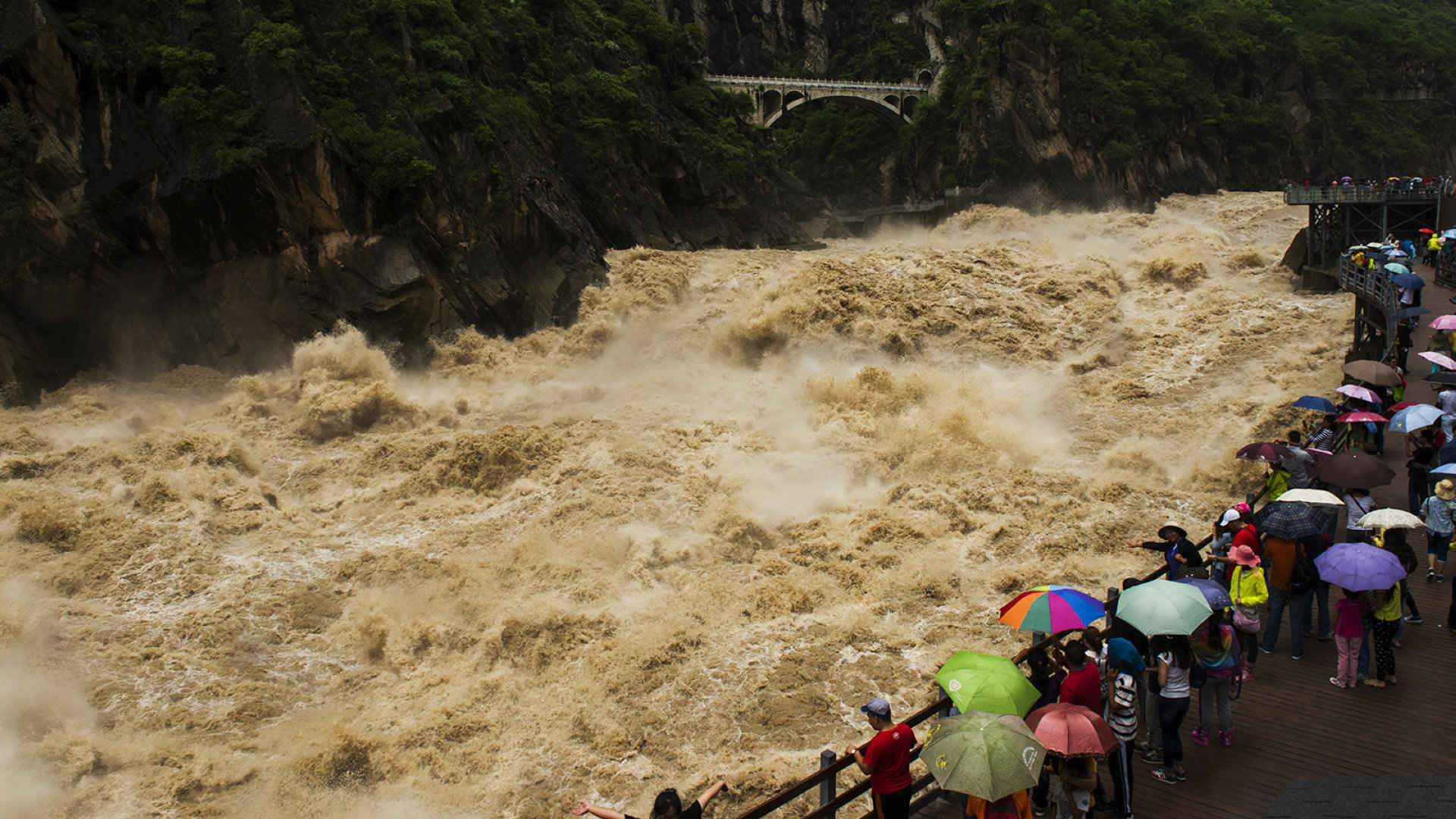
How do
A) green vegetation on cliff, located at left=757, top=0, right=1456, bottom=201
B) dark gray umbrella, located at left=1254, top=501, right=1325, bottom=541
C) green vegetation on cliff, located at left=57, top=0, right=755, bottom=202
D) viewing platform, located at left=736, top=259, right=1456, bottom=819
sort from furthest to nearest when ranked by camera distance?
green vegetation on cliff, located at left=757, top=0, right=1456, bottom=201 < green vegetation on cliff, located at left=57, top=0, right=755, bottom=202 < dark gray umbrella, located at left=1254, top=501, right=1325, bottom=541 < viewing platform, located at left=736, top=259, right=1456, bottom=819

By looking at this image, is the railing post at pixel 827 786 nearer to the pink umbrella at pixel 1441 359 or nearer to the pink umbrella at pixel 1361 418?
the pink umbrella at pixel 1361 418

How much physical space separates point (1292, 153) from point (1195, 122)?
10.0 meters

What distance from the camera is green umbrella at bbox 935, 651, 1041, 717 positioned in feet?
28.3

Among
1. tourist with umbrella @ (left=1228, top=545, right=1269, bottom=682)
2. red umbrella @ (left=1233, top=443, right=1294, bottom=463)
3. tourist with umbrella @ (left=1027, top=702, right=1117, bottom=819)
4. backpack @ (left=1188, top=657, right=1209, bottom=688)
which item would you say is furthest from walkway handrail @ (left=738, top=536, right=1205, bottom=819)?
red umbrella @ (left=1233, top=443, right=1294, bottom=463)

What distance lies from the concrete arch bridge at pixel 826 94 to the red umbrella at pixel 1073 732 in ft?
192

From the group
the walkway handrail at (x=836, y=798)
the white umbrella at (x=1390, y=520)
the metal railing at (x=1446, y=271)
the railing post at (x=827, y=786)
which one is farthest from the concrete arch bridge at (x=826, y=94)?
the railing post at (x=827, y=786)

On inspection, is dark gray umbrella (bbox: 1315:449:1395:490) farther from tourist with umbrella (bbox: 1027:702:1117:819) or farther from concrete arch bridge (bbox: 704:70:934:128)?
concrete arch bridge (bbox: 704:70:934:128)

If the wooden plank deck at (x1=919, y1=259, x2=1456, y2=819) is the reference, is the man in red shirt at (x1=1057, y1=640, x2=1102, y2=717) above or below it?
above

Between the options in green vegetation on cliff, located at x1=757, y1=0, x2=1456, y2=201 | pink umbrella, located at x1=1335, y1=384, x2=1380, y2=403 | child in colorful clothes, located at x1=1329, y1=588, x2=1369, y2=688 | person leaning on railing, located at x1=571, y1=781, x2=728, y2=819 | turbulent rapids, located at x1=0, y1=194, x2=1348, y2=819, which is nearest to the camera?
person leaning on railing, located at x1=571, y1=781, x2=728, y2=819

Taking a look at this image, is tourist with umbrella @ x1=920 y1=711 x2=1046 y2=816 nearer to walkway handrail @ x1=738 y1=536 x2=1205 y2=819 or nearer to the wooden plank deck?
walkway handrail @ x1=738 y1=536 x2=1205 y2=819

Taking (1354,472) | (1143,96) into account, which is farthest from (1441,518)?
(1143,96)

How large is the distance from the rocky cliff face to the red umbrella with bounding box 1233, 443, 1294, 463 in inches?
851

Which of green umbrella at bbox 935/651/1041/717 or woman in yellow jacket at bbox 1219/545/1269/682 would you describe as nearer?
green umbrella at bbox 935/651/1041/717

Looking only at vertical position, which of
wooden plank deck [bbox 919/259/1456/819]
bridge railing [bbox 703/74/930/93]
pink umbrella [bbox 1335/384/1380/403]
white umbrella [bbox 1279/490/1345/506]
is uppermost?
bridge railing [bbox 703/74/930/93]
